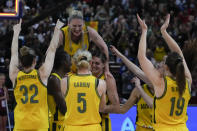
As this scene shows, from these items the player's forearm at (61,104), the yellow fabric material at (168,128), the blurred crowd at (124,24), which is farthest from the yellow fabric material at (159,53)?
the yellow fabric material at (168,128)

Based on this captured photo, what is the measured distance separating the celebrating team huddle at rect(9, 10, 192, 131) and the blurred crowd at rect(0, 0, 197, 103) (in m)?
5.80

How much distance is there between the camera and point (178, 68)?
4848mm

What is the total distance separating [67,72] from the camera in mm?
6117

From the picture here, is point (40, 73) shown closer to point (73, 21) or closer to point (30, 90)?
point (30, 90)

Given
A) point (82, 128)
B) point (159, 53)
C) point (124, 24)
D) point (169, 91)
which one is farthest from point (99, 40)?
point (124, 24)

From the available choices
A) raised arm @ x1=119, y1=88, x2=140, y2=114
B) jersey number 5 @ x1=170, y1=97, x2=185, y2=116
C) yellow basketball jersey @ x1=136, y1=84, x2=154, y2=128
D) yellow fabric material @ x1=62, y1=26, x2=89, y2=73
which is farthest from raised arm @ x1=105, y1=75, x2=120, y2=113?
jersey number 5 @ x1=170, y1=97, x2=185, y2=116

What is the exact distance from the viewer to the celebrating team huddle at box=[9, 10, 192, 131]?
4.98 meters

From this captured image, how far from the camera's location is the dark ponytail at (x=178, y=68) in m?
4.86

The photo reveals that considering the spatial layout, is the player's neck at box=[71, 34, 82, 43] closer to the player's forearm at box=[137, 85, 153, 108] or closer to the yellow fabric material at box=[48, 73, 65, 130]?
the yellow fabric material at box=[48, 73, 65, 130]

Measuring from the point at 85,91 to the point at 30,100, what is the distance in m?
0.68

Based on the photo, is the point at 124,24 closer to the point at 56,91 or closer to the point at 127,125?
the point at 127,125

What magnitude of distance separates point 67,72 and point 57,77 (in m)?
0.39

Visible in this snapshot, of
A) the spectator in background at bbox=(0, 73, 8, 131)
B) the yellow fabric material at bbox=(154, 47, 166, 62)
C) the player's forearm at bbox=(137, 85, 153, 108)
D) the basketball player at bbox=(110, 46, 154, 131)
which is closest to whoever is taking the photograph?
the player's forearm at bbox=(137, 85, 153, 108)

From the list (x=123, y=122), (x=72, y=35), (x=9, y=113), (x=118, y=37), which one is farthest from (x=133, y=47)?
(x=72, y=35)
